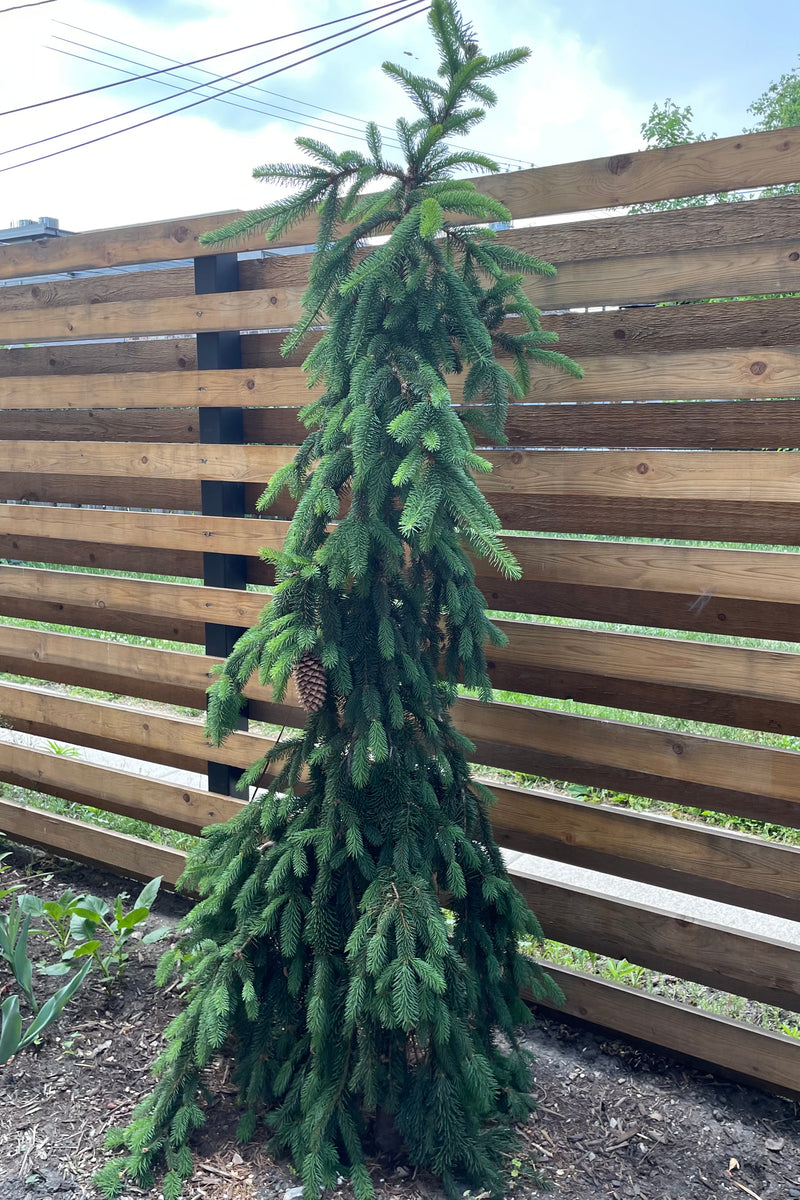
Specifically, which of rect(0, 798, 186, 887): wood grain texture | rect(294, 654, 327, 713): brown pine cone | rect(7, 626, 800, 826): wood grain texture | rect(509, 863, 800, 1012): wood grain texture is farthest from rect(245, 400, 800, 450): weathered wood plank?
rect(0, 798, 186, 887): wood grain texture

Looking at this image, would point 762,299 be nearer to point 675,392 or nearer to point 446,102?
point 675,392

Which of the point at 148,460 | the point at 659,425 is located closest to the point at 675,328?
the point at 659,425

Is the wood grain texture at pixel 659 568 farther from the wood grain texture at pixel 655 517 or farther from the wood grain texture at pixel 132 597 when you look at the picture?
the wood grain texture at pixel 132 597

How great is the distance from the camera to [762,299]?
218 centimetres

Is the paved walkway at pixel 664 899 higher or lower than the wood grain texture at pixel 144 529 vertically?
lower

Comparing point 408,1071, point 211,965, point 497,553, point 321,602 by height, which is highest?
point 497,553

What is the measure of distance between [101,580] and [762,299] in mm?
2581

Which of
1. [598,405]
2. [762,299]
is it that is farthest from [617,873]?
[762,299]

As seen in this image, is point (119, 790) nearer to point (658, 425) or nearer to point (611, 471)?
point (611, 471)

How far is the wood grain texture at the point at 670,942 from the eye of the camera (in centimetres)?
235

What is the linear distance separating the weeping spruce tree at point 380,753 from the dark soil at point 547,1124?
95 mm

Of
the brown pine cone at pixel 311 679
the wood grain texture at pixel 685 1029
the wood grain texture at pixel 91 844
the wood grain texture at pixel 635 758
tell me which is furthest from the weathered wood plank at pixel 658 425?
the wood grain texture at pixel 91 844

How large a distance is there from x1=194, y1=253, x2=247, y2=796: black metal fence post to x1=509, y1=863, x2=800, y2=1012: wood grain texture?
1.28 meters

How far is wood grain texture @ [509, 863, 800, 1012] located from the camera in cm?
235
